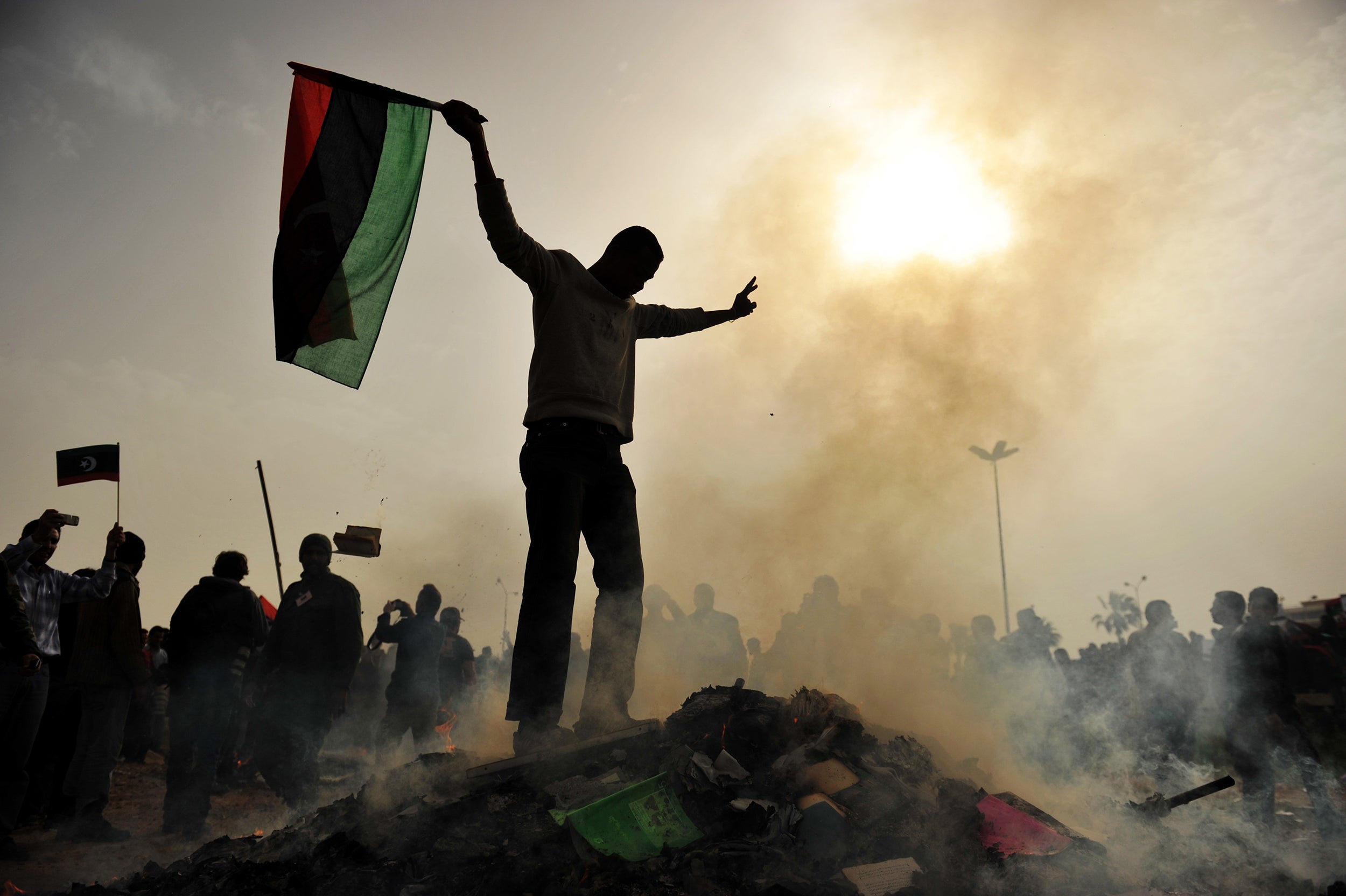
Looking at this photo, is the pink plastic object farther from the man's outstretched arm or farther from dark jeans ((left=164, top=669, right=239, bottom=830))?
dark jeans ((left=164, top=669, right=239, bottom=830))

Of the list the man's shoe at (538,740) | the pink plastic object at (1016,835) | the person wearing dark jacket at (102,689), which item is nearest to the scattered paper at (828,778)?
the pink plastic object at (1016,835)

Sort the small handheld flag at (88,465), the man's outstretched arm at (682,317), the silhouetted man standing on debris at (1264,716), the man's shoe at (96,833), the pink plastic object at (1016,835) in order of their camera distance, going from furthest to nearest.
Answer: the small handheld flag at (88,465), the silhouetted man standing on debris at (1264,716), the man's shoe at (96,833), the man's outstretched arm at (682,317), the pink plastic object at (1016,835)

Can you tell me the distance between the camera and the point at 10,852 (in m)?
4.37

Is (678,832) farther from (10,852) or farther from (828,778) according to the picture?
(10,852)

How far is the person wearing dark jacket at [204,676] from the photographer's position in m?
5.14

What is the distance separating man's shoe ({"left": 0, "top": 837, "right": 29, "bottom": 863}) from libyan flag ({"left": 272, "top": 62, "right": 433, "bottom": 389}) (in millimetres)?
3429

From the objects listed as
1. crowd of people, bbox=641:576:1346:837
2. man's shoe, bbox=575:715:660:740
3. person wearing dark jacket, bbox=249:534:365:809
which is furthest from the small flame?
man's shoe, bbox=575:715:660:740

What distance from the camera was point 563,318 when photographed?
3.63m

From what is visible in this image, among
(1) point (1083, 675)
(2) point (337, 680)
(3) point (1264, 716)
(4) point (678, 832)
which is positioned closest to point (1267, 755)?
(3) point (1264, 716)

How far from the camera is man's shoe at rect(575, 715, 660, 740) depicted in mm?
3611

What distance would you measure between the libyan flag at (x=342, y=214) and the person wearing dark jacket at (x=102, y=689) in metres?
3.14

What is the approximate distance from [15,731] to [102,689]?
0.72 meters

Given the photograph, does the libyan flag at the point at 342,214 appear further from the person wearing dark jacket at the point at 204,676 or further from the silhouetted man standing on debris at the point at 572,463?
the person wearing dark jacket at the point at 204,676

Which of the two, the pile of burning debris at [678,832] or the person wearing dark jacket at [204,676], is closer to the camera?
the pile of burning debris at [678,832]
